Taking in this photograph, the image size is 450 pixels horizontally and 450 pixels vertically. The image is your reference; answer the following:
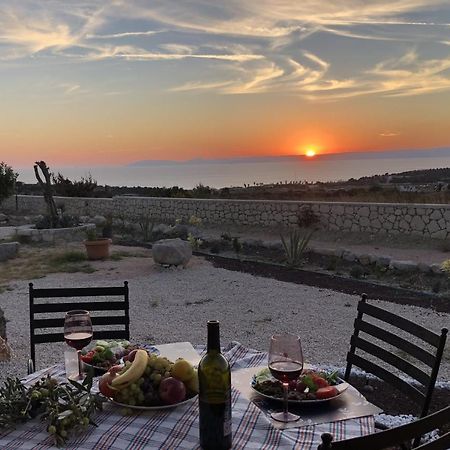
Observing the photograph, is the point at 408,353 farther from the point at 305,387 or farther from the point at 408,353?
the point at 305,387

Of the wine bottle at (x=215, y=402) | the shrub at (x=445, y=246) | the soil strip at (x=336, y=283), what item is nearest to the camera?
the wine bottle at (x=215, y=402)

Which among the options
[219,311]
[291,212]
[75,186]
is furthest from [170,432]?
[75,186]

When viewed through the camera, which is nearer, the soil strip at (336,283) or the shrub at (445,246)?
the soil strip at (336,283)

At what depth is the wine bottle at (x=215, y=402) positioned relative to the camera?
1.59 m

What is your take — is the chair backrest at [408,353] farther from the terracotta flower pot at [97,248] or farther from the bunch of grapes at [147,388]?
the terracotta flower pot at [97,248]

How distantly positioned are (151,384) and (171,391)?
7cm

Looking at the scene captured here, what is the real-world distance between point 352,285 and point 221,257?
3.34 meters

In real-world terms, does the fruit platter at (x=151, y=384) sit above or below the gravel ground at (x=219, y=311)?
above

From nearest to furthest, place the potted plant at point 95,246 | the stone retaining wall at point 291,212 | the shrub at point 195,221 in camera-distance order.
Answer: the potted plant at point 95,246 → the stone retaining wall at point 291,212 → the shrub at point 195,221

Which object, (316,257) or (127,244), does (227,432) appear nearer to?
(316,257)

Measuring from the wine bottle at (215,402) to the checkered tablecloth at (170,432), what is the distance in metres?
0.06

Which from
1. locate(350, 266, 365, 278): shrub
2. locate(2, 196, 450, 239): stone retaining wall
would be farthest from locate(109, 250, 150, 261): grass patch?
locate(2, 196, 450, 239): stone retaining wall

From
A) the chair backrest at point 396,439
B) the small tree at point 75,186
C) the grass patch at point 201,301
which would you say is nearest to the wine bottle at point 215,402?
the chair backrest at point 396,439

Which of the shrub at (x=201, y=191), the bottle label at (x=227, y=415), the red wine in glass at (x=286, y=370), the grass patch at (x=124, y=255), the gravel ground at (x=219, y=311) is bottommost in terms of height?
the gravel ground at (x=219, y=311)
